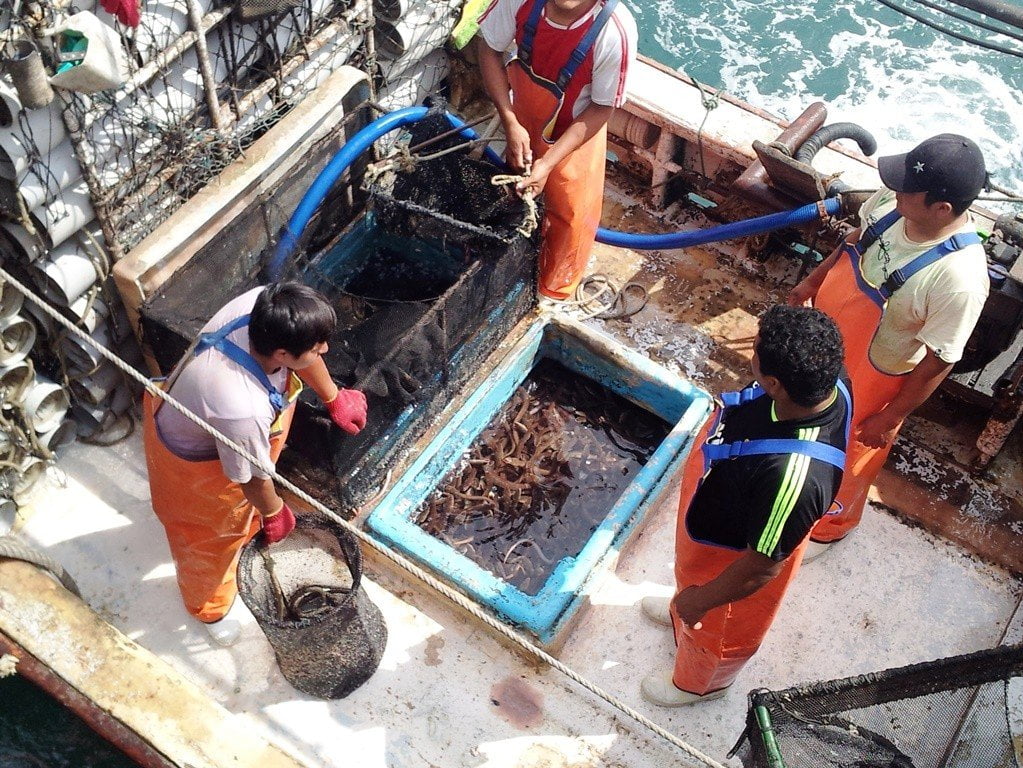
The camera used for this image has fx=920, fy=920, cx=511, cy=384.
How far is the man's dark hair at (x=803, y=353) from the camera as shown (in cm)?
281

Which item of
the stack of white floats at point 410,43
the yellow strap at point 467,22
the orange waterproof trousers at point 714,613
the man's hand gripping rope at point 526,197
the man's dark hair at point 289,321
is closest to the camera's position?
the man's dark hair at point 289,321

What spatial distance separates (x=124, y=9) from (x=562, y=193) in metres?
2.40

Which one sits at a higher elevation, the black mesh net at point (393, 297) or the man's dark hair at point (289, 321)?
the man's dark hair at point (289, 321)

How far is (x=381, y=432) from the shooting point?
15.3 ft

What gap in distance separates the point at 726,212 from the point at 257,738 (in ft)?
14.4

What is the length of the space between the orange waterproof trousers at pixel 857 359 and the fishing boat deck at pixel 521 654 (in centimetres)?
61

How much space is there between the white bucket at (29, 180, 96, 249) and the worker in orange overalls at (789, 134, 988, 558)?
11.0 ft

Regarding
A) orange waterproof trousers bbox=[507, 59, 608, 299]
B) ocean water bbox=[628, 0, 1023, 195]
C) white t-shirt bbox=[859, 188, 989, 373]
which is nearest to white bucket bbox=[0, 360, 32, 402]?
orange waterproof trousers bbox=[507, 59, 608, 299]

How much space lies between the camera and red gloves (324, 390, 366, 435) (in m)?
3.96

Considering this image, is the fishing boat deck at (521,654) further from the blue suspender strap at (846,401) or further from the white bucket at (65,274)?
the blue suspender strap at (846,401)

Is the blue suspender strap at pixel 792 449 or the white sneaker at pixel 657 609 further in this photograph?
the white sneaker at pixel 657 609

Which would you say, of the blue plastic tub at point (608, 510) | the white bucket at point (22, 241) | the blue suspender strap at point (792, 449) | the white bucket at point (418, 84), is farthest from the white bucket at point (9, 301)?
the blue suspender strap at point (792, 449)

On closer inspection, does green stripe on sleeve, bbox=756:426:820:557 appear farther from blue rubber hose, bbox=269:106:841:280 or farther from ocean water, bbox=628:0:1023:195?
ocean water, bbox=628:0:1023:195

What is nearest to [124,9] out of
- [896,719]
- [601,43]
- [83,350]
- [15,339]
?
[15,339]
